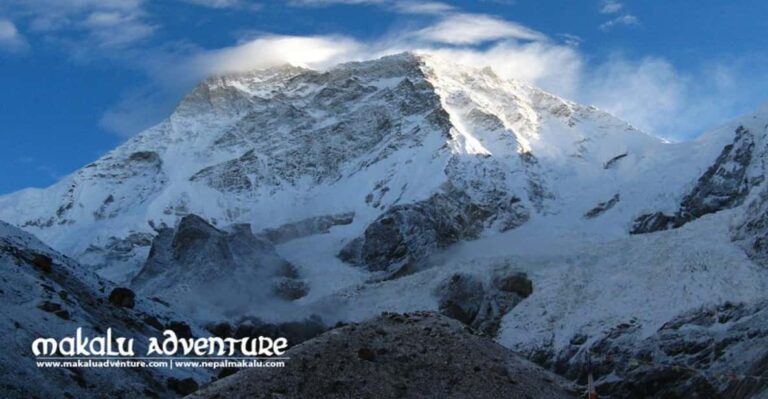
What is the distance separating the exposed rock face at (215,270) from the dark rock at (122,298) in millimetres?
70941

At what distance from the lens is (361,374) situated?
149ft

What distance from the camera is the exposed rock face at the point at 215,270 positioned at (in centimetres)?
15488

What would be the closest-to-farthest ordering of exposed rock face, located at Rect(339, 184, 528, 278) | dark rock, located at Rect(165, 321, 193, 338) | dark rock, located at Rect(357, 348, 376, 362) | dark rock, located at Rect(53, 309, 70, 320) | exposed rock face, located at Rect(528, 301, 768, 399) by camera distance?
dark rock, located at Rect(357, 348, 376, 362), dark rock, located at Rect(53, 309, 70, 320), exposed rock face, located at Rect(528, 301, 768, 399), dark rock, located at Rect(165, 321, 193, 338), exposed rock face, located at Rect(339, 184, 528, 278)

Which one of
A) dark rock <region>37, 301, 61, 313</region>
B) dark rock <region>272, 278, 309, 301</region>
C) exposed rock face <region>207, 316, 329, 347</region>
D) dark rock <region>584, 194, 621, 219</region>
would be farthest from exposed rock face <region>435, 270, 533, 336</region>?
dark rock <region>37, 301, 61, 313</region>

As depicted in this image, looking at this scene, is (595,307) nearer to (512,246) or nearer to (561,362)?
(561,362)

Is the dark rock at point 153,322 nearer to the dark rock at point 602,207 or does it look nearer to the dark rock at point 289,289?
the dark rock at point 289,289

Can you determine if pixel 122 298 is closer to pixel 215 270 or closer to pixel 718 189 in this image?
pixel 215 270

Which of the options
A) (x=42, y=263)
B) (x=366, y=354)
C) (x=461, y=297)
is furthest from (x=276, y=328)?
(x=366, y=354)

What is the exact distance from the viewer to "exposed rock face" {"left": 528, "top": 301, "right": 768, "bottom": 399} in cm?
6181

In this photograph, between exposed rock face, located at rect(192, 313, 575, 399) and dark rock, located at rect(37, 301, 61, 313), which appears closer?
exposed rock face, located at rect(192, 313, 575, 399)

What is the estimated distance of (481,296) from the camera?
413 ft

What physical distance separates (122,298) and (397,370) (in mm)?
32300

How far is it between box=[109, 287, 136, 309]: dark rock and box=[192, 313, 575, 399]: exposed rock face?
26808mm

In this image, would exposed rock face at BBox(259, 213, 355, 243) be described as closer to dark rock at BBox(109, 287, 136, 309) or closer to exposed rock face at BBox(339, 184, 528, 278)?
exposed rock face at BBox(339, 184, 528, 278)
